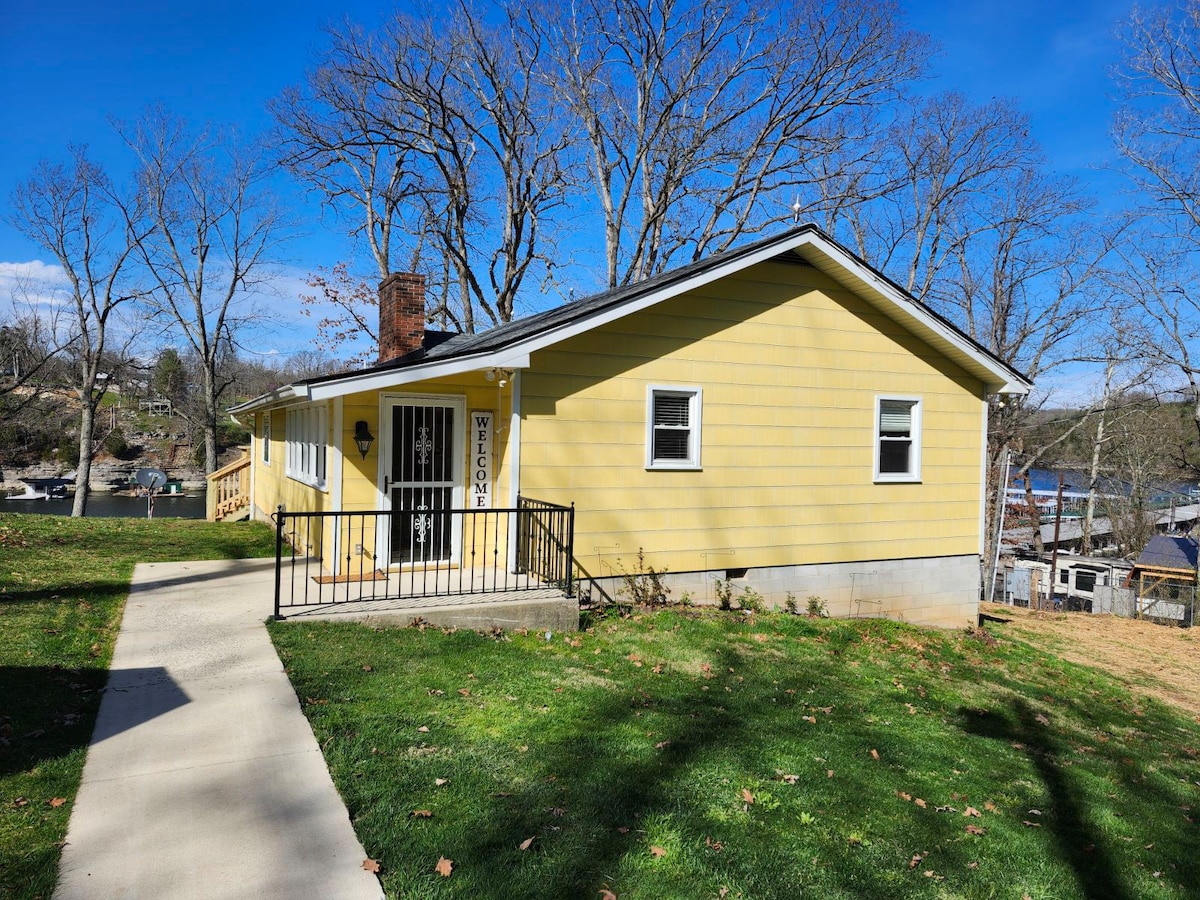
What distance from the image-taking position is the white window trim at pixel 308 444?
30.6 feet

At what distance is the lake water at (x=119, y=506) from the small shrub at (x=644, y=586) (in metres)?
36.1

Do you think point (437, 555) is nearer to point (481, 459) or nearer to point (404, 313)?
point (481, 459)

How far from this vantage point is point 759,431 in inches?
398

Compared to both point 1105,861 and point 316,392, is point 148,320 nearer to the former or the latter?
point 316,392

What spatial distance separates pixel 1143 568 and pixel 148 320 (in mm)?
38230

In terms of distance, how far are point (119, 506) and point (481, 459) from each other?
45557mm

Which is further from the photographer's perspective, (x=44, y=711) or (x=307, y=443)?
(x=307, y=443)

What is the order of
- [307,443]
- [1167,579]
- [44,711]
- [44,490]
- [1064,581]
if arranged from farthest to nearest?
[44,490]
[1064,581]
[1167,579]
[307,443]
[44,711]

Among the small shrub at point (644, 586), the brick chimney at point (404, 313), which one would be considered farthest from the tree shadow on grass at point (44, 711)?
the brick chimney at point (404, 313)

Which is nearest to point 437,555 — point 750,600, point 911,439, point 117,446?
point 750,600

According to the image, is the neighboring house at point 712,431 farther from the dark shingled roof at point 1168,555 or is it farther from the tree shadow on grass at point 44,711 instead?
the dark shingled roof at point 1168,555

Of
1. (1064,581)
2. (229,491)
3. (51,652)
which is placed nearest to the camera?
(51,652)

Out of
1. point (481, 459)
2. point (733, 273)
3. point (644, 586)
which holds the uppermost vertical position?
point (733, 273)

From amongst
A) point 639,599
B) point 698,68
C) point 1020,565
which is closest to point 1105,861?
point 639,599
